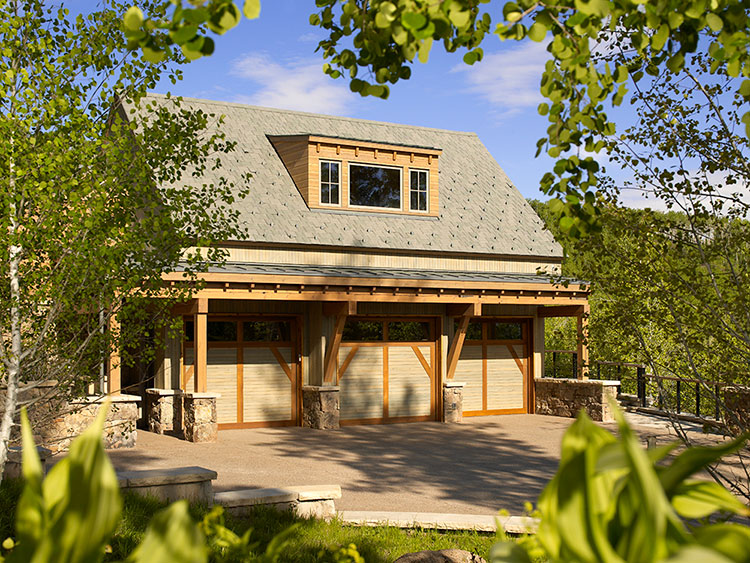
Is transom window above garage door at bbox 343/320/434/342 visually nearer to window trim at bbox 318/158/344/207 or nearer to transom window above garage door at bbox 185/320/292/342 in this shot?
transom window above garage door at bbox 185/320/292/342

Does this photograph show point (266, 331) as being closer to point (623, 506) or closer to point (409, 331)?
point (409, 331)

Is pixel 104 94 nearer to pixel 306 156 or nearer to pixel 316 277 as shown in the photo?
pixel 316 277

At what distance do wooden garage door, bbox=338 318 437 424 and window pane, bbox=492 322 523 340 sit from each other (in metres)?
1.85

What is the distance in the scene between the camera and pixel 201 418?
43.6 ft

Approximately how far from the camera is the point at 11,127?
562 centimetres

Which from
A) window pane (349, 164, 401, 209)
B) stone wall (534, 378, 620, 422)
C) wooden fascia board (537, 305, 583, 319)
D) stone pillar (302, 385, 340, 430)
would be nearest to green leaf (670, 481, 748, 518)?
stone pillar (302, 385, 340, 430)

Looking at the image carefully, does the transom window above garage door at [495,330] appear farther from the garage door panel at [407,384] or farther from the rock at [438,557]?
the rock at [438,557]

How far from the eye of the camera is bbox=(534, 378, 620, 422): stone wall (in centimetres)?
1664

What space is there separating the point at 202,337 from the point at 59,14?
322 inches

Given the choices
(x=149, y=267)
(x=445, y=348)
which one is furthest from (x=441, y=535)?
(x=445, y=348)

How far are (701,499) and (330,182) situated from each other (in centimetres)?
1631

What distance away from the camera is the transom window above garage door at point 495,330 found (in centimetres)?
1795

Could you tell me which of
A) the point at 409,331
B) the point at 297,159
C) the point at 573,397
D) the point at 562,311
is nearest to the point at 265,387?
the point at 409,331

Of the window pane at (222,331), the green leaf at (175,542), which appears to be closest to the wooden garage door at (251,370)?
the window pane at (222,331)
